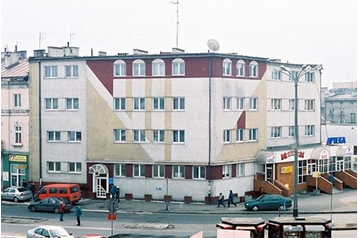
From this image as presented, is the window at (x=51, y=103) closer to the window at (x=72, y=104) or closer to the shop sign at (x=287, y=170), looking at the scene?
the window at (x=72, y=104)

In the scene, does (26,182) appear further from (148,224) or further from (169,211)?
(148,224)

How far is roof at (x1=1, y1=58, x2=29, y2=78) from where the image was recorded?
5166cm

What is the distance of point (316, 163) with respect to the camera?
53.2 metres

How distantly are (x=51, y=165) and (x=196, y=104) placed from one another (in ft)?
41.4

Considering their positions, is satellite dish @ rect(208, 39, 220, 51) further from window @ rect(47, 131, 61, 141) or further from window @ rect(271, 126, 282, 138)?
window @ rect(47, 131, 61, 141)

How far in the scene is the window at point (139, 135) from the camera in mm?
46594

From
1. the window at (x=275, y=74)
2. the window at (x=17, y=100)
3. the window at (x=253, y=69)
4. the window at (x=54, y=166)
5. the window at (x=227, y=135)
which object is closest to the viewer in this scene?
the window at (x=227, y=135)

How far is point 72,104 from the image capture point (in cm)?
4906

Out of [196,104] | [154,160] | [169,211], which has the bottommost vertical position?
[169,211]

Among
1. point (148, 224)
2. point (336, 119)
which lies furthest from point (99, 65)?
point (336, 119)

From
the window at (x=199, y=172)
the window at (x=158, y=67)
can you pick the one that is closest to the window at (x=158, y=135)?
the window at (x=199, y=172)

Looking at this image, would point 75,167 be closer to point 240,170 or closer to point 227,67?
point 240,170

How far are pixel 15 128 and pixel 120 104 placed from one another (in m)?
9.67

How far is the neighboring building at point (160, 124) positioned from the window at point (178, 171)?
0.07 meters
